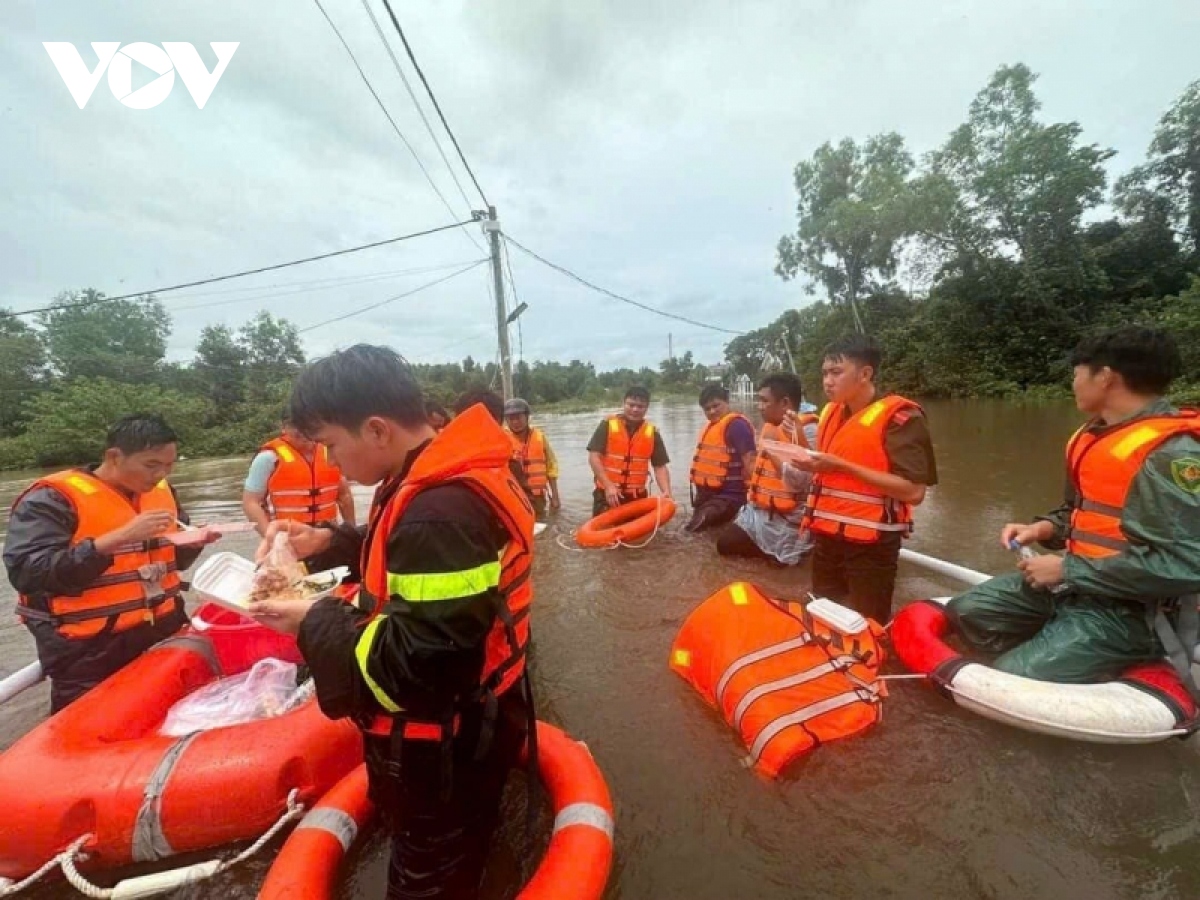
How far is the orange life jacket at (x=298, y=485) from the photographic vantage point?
3918 millimetres

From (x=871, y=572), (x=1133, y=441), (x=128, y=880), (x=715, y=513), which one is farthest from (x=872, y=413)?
(x=128, y=880)

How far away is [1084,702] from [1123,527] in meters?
0.70

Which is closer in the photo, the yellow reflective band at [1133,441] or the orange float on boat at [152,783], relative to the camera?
the orange float on boat at [152,783]

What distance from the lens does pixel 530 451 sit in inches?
250

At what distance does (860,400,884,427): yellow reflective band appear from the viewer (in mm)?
2791

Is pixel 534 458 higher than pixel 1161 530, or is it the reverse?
pixel 1161 530

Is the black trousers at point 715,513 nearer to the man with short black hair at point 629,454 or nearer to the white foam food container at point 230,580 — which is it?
the man with short black hair at point 629,454

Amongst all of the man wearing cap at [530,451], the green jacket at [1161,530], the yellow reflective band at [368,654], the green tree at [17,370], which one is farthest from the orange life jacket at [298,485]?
the green tree at [17,370]

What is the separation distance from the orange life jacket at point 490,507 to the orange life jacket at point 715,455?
168 inches

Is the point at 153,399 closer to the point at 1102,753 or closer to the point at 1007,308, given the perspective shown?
the point at 1102,753

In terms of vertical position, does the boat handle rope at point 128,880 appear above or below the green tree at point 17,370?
below

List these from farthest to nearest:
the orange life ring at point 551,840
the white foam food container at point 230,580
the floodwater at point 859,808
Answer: the white foam food container at point 230,580
the floodwater at point 859,808
the orange life ring at point 551,840

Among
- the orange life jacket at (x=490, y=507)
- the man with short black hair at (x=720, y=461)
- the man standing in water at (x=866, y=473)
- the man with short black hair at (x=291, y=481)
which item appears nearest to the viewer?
the orange life jacket at (x=490, y=507)

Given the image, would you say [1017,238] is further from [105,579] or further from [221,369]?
[221,369]
